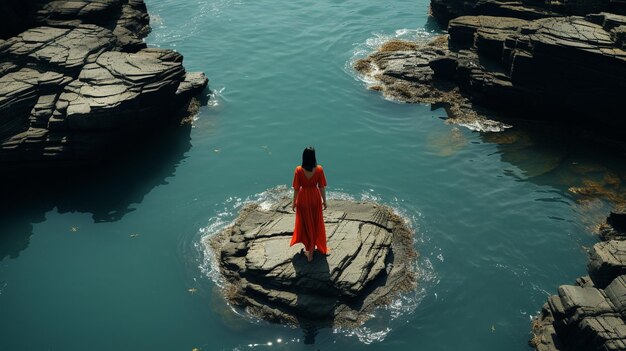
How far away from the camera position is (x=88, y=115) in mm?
15109

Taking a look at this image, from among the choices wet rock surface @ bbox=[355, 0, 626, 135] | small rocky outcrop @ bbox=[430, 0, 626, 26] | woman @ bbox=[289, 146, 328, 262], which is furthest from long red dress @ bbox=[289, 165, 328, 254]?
small rocky outcrop @ bbox=[430, 0, 626, 26]

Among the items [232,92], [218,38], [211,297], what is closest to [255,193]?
[211,297]

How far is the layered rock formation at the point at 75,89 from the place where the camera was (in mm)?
15219

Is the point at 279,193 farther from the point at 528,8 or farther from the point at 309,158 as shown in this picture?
the point at 528,8

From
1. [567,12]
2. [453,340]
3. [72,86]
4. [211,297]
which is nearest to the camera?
[453,340]

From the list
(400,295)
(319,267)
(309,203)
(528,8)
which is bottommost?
(400,295)

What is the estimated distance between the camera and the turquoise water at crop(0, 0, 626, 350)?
11.2 m

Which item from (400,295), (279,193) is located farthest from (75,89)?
(400,295)

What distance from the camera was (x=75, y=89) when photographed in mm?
16172

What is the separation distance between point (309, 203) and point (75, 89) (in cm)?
997

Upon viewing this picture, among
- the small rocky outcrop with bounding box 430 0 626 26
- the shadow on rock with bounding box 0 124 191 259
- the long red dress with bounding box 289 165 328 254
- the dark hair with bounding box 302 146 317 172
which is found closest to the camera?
the dark hair with bounding box 302 146 317 172

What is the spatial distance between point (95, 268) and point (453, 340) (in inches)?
359

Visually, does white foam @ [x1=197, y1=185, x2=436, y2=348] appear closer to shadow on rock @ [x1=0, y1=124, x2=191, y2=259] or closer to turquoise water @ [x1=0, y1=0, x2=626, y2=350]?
turquoise water @ [x1=0, y1=0, x2=626, y2=350]

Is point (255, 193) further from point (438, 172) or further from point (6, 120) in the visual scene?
point (6, 120)
